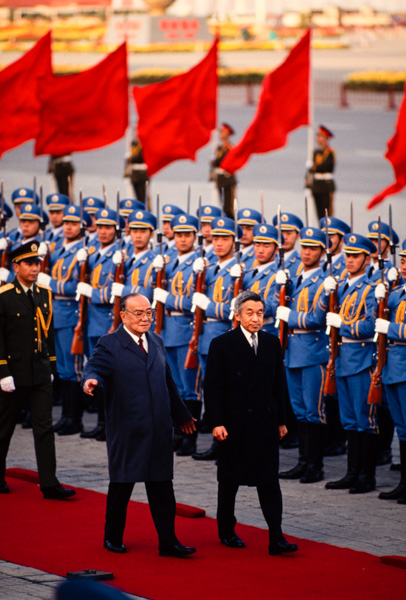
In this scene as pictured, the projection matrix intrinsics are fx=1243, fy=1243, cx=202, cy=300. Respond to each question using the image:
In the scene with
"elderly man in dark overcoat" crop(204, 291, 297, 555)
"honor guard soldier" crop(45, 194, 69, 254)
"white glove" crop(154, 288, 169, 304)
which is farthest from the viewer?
"honor guard soldier" crop(45, 194, 69, 254)

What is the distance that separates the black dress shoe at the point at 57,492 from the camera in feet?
26.3

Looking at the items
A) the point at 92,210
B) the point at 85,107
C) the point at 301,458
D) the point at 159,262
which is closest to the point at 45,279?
the point at 159,262

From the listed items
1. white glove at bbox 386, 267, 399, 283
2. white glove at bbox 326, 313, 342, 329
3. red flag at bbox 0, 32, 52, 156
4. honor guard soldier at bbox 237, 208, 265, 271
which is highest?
red flag at bbox 0, 32, 52, 156

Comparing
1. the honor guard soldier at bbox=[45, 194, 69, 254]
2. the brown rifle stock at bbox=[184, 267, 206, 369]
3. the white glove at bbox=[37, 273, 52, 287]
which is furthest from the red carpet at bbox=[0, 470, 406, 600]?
the honor guard soldier at bbox=[45, 194, 69, 254]

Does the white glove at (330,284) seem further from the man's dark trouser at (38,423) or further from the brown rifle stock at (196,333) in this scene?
the man's dark trouser at (38,423)

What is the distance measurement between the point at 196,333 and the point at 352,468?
1773 mm

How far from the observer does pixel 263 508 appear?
6773 millimetres

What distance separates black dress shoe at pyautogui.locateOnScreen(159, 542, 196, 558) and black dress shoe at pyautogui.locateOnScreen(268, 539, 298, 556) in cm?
43

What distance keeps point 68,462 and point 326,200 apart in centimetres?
996

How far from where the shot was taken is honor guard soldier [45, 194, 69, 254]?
11.3m

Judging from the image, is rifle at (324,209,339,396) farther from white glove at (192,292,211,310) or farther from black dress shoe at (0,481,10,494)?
black dress shoe at (0,481,10,494)

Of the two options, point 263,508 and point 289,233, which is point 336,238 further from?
point 263,508

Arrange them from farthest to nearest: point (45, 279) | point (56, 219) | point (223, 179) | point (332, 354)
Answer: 1. point (223, 179)
2. point (56, 219)
3. point (45, 279)
4. point (332, 354)

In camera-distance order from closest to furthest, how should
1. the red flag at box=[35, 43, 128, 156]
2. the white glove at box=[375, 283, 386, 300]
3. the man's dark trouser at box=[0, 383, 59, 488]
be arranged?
the man's dark trouser at box=[0, 383, 59, 488] < the white glove at box=[375, 283, 386, 300] < the red flag at box=[35, 43, 128, 156]
